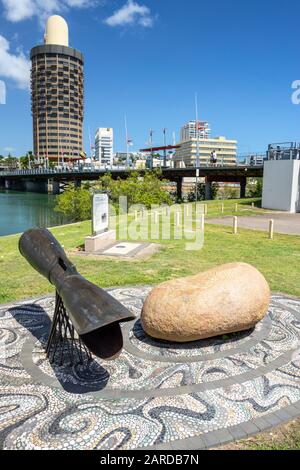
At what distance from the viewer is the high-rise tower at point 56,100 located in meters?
133

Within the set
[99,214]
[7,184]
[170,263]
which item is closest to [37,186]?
[7,184]

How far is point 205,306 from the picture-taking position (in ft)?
18.3

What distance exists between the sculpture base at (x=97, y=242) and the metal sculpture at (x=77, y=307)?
7340 mm

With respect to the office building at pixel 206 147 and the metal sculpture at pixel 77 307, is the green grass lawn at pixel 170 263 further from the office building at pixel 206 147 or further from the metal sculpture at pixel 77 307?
the office building at pixel 206 147

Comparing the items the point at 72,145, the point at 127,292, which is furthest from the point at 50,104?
the point at 127,292

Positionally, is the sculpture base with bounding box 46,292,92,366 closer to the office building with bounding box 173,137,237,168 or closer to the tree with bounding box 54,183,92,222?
the tree with bounding box 54,183,92,222

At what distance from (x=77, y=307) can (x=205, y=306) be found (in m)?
2.30

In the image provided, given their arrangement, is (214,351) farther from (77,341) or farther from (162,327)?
(77,341)

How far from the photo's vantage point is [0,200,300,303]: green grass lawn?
9344mm

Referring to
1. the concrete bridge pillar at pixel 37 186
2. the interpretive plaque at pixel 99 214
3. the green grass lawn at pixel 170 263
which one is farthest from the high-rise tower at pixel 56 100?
the green grass lawn at pixel 170 263

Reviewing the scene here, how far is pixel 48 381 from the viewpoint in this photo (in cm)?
487

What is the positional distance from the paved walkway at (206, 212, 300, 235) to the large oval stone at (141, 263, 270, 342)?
44.3 feet

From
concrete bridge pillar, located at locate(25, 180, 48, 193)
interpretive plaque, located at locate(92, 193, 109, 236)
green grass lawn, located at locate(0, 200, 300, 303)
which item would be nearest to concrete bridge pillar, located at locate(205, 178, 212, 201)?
green grass lawn, located at locate(0, 200, 300, 303)

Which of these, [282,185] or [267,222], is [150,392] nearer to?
[267,222]
